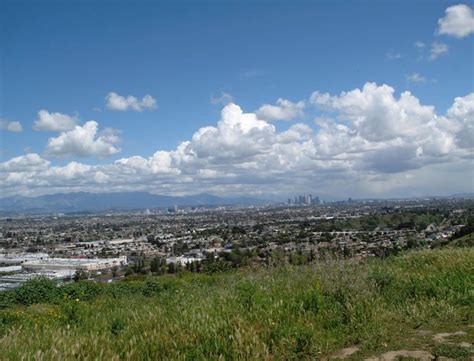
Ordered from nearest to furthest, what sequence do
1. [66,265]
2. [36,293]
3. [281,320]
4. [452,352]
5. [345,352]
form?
[452,352]
[345,352]
[281,320]
[36,293]
[66,265]

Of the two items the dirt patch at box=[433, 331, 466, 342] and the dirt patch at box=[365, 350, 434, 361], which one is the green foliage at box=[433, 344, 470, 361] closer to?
the dirt patch at box=[365, 350, 434, 361]

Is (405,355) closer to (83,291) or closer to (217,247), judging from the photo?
(83,291)

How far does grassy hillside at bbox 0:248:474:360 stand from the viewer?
17.2 ft

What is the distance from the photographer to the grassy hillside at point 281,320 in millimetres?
5246

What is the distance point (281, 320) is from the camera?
20.1 feet

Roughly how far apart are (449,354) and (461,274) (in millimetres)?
4011

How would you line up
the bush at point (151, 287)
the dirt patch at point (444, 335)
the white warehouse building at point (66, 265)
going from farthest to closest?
the white warehouse building at point (66, 265)
the bush at point (151, 287)
the dirt patch at point (444, 335)

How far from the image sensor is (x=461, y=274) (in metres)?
8.43

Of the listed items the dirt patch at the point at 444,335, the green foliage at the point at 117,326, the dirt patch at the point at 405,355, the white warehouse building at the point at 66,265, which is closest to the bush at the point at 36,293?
the green foliage at the point at 117,326

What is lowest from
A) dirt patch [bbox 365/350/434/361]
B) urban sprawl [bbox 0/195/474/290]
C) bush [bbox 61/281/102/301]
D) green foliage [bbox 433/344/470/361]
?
urban sprawl [bbox 0/195/474/290]

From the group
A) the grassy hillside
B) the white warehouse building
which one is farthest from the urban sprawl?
the grassy hillside

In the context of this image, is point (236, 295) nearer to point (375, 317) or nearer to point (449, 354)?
point (375, 317)

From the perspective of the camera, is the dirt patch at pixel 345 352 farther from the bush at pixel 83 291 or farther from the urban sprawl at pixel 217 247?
the bush at pixel 83 291

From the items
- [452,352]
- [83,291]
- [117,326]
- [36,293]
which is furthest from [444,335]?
[36,293]
